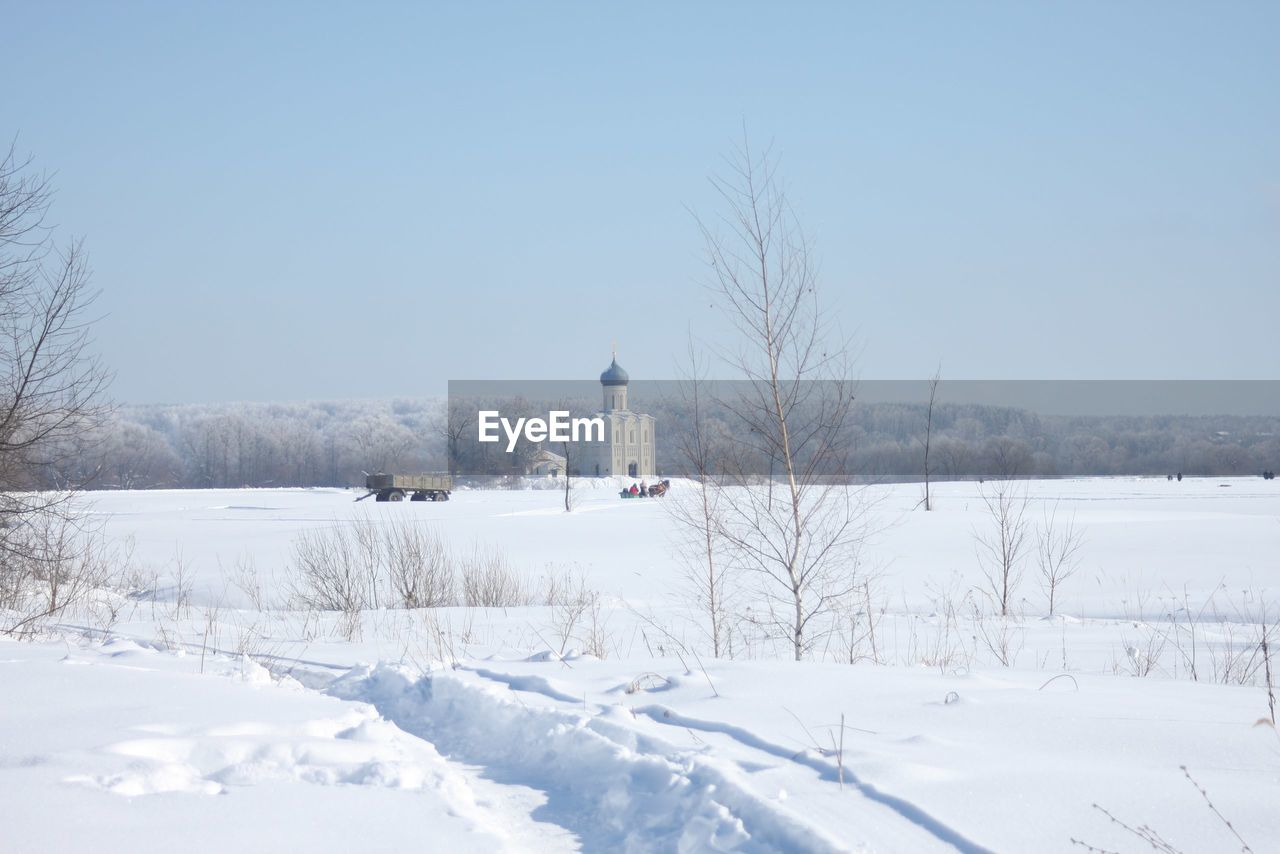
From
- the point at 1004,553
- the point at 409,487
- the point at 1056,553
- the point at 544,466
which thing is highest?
the point at 544,466

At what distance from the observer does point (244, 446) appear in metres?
135

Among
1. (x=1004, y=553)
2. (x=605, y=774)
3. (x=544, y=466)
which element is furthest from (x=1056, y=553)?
(x=544, y=466)

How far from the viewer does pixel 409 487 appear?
2594 inches

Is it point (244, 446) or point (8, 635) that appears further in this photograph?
point (244, 446)

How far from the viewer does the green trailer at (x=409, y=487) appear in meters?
64.7

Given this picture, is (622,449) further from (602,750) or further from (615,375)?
(602,750)

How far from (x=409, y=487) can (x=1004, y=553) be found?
54538 mm

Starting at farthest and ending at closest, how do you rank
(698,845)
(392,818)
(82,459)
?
(82,459) → (392,818) → (698,845)

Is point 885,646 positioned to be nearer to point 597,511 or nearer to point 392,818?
point 392,818

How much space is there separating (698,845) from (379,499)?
62933 millimetres

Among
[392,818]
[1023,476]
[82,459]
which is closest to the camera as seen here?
[392,818]

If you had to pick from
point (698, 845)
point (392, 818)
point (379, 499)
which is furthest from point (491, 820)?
point (379, 499)

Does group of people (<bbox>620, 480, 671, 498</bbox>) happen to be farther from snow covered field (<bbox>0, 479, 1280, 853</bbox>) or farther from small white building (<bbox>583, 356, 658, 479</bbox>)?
snow covered field (<bbox>0, 479, 1280, 853</bbox>)

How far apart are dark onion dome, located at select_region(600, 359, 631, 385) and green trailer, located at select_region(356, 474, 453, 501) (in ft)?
138
